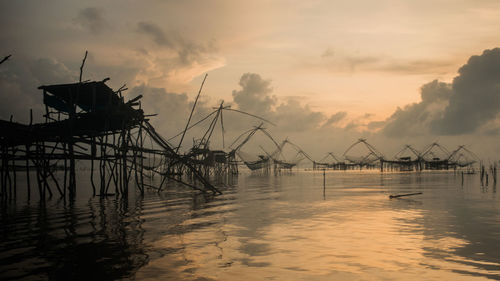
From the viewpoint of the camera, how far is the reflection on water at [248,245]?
742 centimetres

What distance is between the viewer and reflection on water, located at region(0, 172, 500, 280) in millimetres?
7418

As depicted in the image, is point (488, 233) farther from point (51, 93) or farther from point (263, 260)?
point (51, 93)

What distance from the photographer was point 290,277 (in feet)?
23.5

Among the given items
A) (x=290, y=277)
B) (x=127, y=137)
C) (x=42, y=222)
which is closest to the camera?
(x=290, y=277)

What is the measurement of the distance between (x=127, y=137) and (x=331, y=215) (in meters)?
11.6

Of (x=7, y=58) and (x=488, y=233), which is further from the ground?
(x=7, y=58)

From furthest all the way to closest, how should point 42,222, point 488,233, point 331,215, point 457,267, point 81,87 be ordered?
point 81,87 < point 331,215 < point 42,222 < point 488,233 < point 457,267

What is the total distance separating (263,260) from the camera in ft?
27.3

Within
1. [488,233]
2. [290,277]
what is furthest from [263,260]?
[488,233]

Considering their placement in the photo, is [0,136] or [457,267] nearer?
[457,267]

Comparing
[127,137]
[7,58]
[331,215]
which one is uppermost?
[7,58]

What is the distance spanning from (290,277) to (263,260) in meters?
1.25

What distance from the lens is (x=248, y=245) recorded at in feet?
32.1

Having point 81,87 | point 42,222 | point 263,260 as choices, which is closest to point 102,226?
point 42,222
